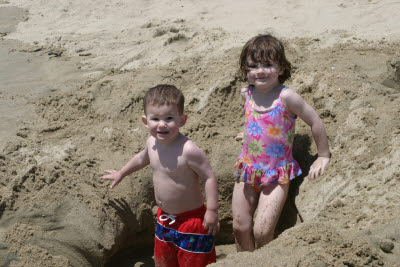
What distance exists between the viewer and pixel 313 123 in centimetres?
301

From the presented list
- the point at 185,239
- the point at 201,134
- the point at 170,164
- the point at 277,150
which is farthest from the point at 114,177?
the point at 277,150

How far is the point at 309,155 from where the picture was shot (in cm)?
339

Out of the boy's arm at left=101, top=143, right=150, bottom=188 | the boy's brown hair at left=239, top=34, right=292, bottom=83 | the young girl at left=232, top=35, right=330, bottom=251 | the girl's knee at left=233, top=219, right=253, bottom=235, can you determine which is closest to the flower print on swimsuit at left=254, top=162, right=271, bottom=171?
the young girl at left=232, top=35, right=330, bottom=251

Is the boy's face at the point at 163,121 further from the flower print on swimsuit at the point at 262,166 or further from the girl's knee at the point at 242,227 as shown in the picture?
the girl's knee at the point at 242,227

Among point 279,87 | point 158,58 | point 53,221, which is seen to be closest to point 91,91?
point 158,58

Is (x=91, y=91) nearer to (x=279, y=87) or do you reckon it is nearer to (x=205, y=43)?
(x=205, y=43)

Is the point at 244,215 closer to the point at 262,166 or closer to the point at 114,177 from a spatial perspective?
the point at 262,166

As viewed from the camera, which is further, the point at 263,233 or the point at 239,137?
the point at 239,137

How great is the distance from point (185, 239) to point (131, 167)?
61 cm

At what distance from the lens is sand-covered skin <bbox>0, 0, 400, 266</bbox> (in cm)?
251

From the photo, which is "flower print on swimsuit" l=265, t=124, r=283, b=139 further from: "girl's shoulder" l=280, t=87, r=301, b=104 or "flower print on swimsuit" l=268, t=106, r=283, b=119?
"girl's shoulder" l=280, t=87, r=301, b=104

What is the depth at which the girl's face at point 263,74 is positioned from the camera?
3.05 meters

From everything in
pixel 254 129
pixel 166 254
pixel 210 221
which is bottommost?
pixel 166 254

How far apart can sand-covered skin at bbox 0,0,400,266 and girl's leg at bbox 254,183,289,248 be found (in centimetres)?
13
